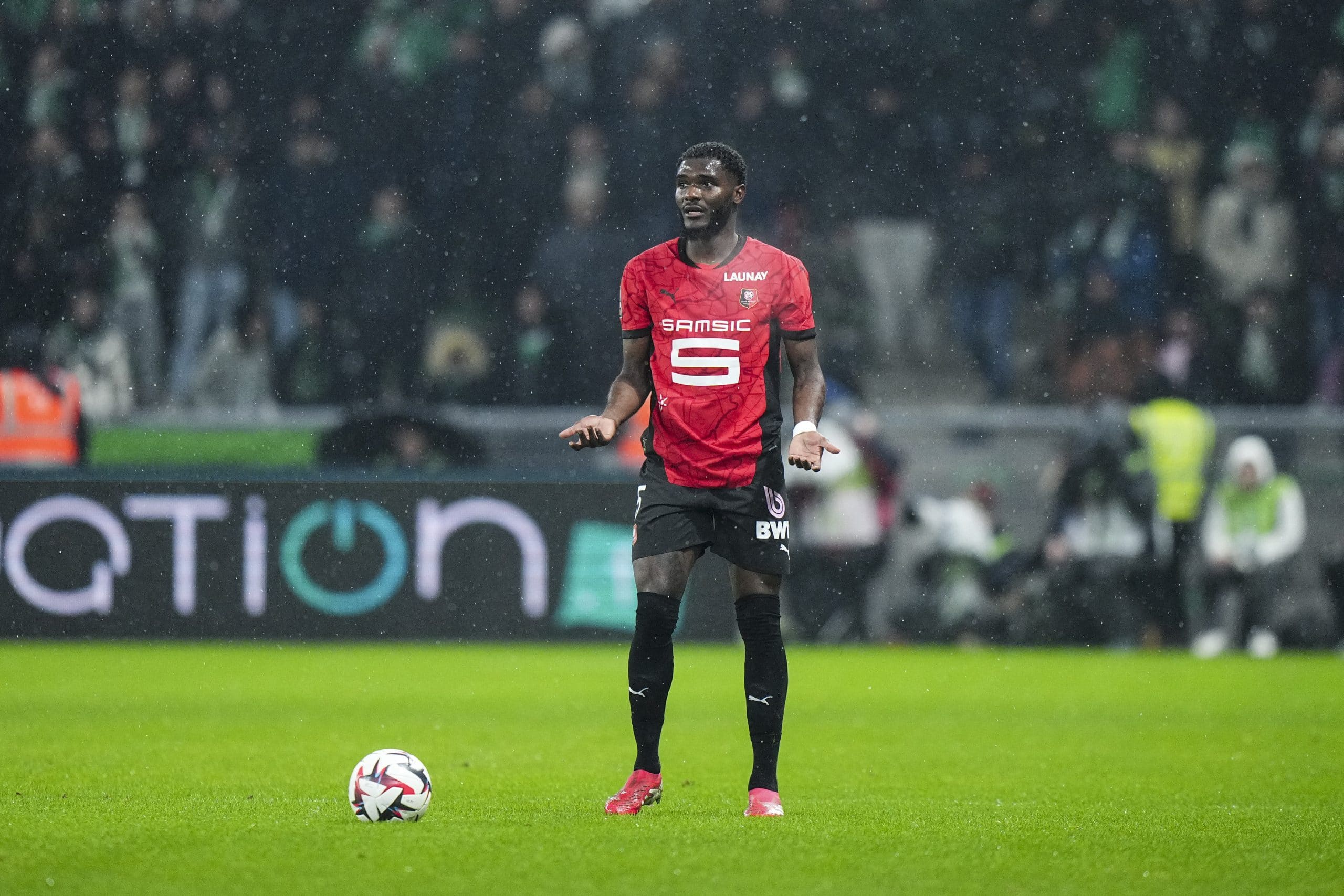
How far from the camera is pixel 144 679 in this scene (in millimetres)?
9492

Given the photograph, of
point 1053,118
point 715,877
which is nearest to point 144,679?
point 715,877

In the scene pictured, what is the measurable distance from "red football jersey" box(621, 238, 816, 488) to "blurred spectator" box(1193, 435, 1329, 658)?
7.39 meters

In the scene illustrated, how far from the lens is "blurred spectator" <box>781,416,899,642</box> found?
38.6 feet

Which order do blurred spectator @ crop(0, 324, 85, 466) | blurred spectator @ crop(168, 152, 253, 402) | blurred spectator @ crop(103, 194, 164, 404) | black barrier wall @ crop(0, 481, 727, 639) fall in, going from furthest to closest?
blurred spectator @ crop(168, 152, 253, 402), blurred spectator @ crop(103, 194, 164, 404), blurred spectator @ crop(0, 324, 85, 466), black barrier wall @ crop(0, 481, 727, 639)

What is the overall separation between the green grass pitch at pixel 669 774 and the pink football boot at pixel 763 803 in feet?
0.30

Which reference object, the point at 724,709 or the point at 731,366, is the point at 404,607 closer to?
the point at 724,709

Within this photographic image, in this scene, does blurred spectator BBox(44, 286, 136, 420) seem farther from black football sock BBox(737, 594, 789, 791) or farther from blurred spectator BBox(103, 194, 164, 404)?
black football sock BBox(737, 594, 789, 791)

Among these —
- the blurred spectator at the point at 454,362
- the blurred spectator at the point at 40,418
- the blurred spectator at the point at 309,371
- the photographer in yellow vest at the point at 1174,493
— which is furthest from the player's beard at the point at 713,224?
the blurred spectator at the point at 309,371

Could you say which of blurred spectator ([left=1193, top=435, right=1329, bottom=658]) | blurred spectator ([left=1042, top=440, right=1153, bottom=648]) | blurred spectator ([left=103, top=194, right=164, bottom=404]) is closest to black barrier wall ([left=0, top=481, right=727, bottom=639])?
blurred spectator ([left=103, top=194, right=164, bottom=404])

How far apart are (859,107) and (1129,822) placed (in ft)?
31.6

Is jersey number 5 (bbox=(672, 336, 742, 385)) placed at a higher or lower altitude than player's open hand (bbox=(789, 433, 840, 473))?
higher

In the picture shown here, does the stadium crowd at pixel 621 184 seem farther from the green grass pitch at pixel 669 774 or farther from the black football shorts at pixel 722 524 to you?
the black football shorts at pixel 722 524

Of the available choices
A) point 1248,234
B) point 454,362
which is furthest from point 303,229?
point 1248,234

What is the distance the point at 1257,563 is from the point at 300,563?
5830 millimetres
